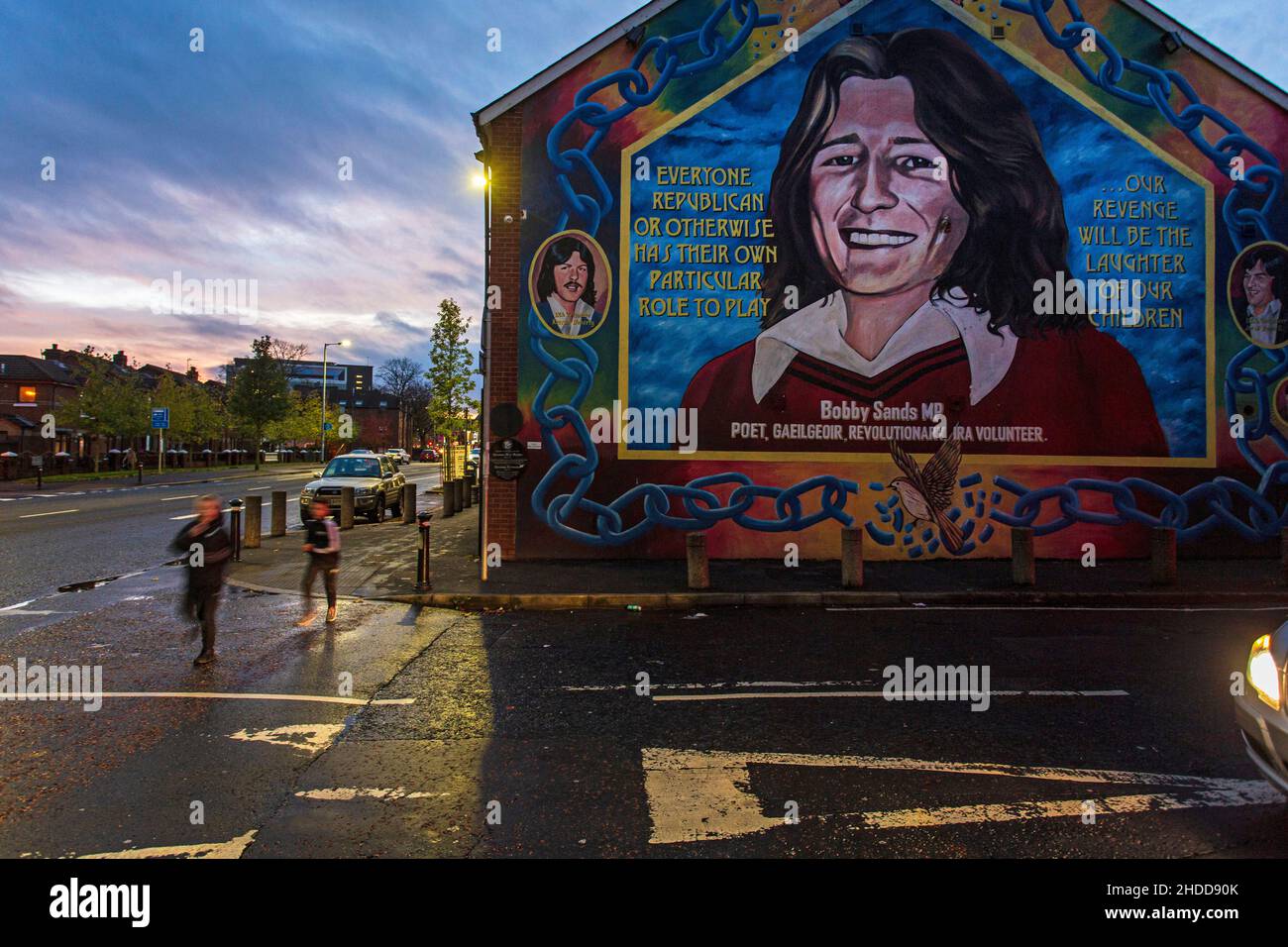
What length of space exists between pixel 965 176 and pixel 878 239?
2.08 metres

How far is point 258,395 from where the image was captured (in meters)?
61.2

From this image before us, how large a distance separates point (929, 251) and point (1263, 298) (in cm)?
663

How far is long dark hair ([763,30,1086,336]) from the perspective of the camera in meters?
13.8

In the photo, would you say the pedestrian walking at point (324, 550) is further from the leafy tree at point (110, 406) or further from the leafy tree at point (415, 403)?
the leafy tree at point (415, 403)

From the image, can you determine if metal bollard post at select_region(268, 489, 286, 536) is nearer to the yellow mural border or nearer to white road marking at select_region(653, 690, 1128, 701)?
the yellow mural border

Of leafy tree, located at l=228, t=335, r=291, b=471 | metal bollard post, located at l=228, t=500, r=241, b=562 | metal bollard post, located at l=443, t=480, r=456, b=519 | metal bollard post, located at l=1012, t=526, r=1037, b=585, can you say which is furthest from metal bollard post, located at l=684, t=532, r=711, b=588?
leafy tree, located at l=228, t=335, r=291, b=471

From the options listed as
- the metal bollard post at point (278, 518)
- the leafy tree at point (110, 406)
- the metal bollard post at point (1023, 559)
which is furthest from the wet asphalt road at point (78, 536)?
the leafy tree at point (110, 406)

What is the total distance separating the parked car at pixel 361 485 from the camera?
1919 centimetres

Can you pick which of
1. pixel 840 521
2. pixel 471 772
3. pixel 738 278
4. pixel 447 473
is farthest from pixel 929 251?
pixel 447 473

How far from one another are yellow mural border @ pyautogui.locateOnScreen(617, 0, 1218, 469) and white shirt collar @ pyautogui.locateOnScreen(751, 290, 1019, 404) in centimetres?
145

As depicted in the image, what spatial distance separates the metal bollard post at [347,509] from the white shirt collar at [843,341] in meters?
10.4

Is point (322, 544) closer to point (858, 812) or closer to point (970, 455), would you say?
point (858, 812)

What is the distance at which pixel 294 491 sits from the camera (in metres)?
30.9
